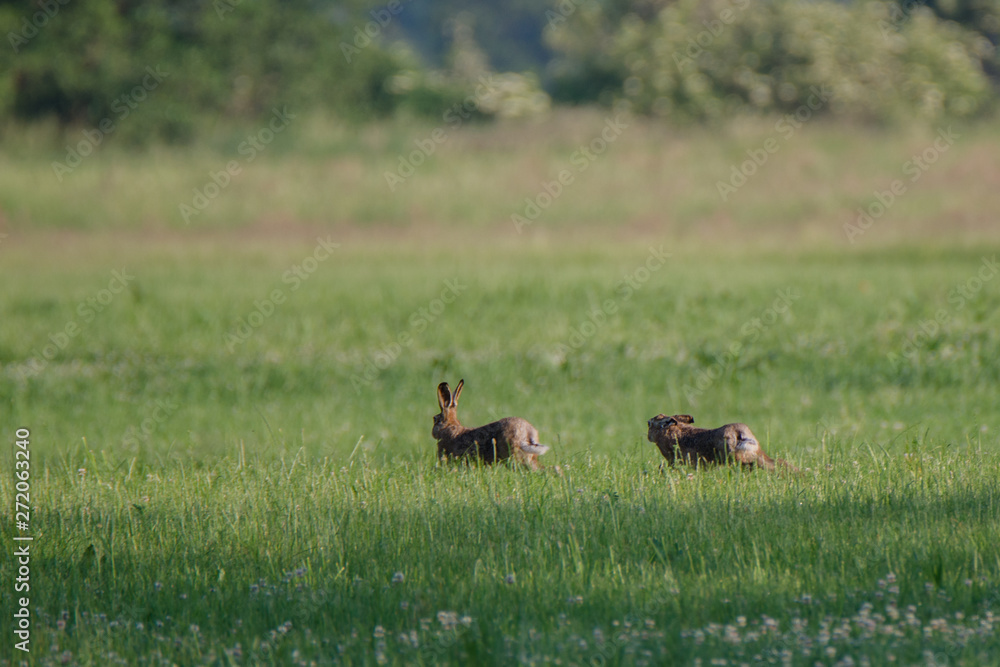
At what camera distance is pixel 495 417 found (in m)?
10.2

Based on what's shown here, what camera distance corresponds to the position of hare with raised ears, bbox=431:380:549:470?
21.2ft

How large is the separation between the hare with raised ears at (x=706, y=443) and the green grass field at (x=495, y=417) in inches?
6.8

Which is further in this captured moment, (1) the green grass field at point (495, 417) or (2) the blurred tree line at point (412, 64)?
(2) the blurred tree line at point (412, 64)

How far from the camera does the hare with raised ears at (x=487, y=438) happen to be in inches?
255

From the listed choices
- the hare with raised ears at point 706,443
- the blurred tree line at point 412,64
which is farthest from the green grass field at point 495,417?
the blurred tree line at point 412,64

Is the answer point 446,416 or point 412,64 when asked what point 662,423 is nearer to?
point 446,416

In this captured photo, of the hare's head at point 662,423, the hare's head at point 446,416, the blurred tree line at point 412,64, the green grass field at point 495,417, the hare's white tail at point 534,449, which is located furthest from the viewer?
the blurred tree line at point 412,64

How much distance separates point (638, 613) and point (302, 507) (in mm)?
2144

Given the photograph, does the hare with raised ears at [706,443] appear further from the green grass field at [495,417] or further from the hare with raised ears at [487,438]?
the hare with raised ears at [487,438]

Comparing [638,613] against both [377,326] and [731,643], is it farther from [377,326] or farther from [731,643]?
[377,326]

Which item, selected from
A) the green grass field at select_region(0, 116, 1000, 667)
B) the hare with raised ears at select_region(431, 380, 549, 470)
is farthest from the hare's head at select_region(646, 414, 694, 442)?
the hare with raised ears at select_region(431, 380, 549, 470)

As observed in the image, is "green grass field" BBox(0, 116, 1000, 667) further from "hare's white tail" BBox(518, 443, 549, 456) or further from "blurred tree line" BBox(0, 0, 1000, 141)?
"blurred tree line" BBox(0, 0, 1000, 141)

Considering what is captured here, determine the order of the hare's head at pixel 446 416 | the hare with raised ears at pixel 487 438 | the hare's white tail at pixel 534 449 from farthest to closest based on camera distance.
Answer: the hare's head at pixel 446 416 → the hare with raised ears at pixel 487 438 → the hare's white tail at pixel 534 449

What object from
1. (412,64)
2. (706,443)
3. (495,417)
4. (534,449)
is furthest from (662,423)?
(412,64)
